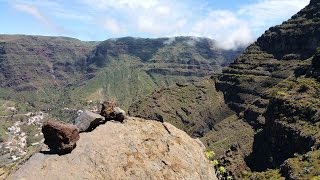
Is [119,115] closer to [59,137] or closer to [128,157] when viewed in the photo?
[128,157]

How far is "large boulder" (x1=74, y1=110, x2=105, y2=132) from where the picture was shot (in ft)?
67.7

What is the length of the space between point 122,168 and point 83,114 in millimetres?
3350

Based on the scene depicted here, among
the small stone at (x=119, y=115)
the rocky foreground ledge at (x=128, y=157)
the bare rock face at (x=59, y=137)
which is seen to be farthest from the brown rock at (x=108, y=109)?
the bare rock face at (x=59, y=137)

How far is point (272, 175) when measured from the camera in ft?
563

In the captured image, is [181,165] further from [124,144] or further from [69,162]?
[69,162]

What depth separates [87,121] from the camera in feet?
68.2

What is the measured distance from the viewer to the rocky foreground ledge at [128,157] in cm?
1822

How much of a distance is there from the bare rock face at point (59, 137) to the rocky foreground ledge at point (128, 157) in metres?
0.32

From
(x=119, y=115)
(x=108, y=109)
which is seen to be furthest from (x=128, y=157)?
(x=108, y=109)

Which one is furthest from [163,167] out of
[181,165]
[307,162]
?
[307,162]

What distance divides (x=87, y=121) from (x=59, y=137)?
2.18 metres

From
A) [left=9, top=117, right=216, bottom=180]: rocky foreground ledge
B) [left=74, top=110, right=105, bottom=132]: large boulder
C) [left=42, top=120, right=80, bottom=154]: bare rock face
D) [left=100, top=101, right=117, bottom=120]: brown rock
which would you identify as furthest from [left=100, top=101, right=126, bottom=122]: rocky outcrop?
[left=42, top=120, right=80, bottom=154]: bare rock face

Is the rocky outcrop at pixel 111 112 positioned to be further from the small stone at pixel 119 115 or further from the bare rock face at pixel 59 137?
the bare rock face at pixel 59 137

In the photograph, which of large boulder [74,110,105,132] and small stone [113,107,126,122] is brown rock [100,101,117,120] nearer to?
small stone [113,107,126,122]
